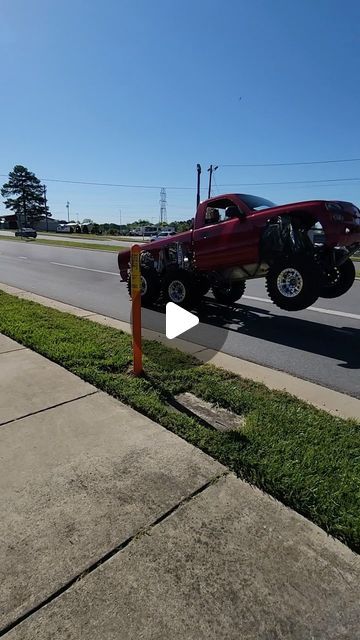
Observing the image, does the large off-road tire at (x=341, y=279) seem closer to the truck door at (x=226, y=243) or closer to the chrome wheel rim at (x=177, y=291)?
the truck door at (x=226, y=243)

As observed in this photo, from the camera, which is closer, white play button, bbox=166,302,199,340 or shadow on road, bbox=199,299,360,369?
shadow on road, bbox=199,299,360,369

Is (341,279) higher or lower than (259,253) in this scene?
lower

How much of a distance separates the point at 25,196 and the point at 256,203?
111166 mm

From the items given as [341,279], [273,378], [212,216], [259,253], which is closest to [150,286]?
[212,216]

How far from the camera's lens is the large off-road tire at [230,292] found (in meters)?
8.60

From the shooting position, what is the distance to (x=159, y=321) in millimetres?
7398

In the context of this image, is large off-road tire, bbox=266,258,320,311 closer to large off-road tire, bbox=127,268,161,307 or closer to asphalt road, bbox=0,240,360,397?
asphalt road, bbox=0,240,360,397

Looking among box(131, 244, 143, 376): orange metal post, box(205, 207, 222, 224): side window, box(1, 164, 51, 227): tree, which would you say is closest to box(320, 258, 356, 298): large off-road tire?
box(205, 207, 222, 224): side window

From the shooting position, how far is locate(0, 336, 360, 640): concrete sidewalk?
1.79 metres

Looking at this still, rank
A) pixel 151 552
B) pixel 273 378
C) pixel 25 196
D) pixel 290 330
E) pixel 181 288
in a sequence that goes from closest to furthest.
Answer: pixel 151 552 < pixel 273 378 < pixel 290 330 < pixel 181 288 < pixel 25 196

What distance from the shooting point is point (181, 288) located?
8023 millimetres

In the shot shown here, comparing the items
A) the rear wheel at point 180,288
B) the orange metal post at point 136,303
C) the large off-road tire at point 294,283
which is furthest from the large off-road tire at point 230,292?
the orange metal post at point 136,303

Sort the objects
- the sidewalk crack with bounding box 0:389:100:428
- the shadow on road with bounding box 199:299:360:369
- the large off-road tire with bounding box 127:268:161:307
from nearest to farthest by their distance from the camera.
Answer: the sidewalk crack with bounding box 0:389:100:428
the shadow on road with bounding box 199:299:360:369
the large off-road tire with bounding box 127:268:161:307

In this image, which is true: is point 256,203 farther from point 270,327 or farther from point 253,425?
point 253,425
